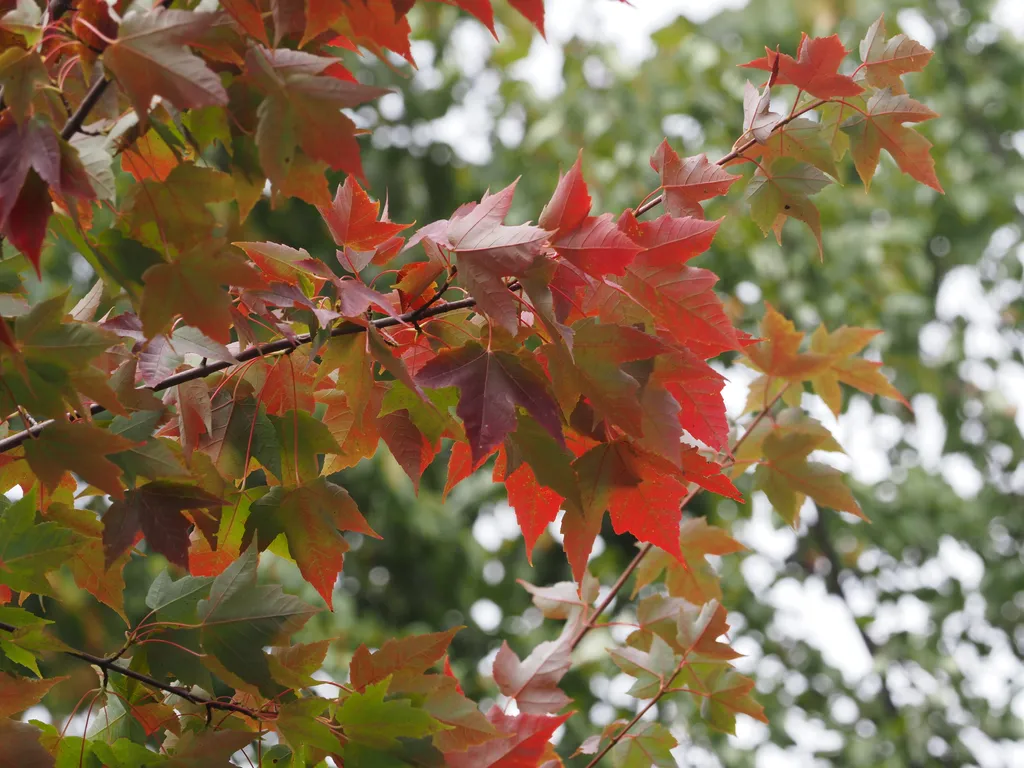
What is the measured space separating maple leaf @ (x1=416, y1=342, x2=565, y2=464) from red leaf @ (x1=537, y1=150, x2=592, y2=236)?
88 millimetres

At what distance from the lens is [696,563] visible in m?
1.06

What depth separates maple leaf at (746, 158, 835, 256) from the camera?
30.1 inches

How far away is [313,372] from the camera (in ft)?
2.48

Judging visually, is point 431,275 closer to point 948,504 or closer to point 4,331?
point 4,331

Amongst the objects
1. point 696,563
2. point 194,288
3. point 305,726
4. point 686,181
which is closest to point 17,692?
point 305,726

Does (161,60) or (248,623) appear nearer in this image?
(161,60)

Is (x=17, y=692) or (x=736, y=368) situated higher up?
(x=17, y=692)

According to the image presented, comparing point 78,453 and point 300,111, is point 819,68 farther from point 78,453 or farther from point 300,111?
point 78,453

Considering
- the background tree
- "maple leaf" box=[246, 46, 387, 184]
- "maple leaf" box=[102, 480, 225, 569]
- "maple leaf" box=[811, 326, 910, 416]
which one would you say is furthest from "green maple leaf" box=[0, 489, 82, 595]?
the background tree

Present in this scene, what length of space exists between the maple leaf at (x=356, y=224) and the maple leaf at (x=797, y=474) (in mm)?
461

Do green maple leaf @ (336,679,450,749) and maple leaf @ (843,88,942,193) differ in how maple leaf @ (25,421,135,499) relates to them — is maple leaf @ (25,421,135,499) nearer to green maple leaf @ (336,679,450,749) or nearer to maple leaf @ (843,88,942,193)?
green maple leaf @ (336,679,450,749)

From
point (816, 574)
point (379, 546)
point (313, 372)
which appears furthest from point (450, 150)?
point (313, 372)

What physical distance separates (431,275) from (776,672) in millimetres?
3568

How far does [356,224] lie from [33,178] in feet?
0.81
